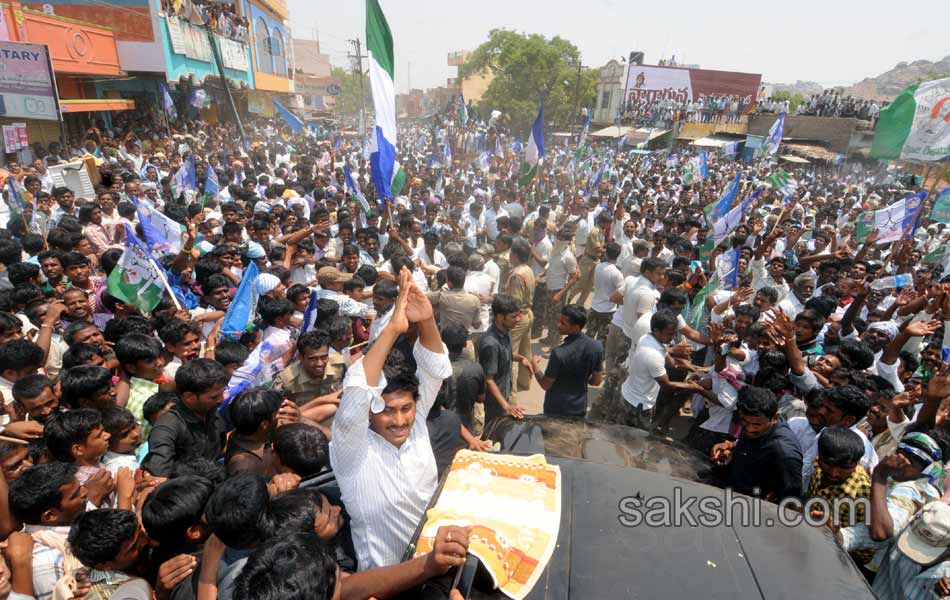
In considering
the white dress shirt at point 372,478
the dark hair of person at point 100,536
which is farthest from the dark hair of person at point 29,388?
the white dress shirt at point 372,478

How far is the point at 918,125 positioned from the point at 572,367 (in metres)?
8.21

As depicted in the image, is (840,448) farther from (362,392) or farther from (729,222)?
(729,222)

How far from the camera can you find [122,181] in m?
9.46

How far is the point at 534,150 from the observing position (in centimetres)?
1146

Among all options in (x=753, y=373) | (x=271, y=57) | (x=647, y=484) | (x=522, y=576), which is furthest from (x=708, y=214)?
(x=271, y=57)

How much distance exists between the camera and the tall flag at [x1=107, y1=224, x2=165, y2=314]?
13.4 ft

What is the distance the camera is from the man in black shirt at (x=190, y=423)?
269 cm

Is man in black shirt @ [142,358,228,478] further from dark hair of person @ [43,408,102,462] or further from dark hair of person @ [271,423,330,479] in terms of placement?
dark hair of person @ [271,423,330,479]

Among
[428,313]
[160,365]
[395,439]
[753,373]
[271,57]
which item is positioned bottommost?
[753,373]

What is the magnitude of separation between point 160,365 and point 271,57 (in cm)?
3736

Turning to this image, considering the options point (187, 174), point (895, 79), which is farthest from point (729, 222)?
point (895, 79)

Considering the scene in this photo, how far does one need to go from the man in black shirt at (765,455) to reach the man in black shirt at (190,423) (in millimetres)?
2957

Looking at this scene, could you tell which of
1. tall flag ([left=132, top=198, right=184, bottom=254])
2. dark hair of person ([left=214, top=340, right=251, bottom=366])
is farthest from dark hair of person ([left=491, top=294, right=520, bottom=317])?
tall flag ([left=132, top=198, right=184, bottom=254])

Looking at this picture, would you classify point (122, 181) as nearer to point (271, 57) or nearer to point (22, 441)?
point (22, 441)
